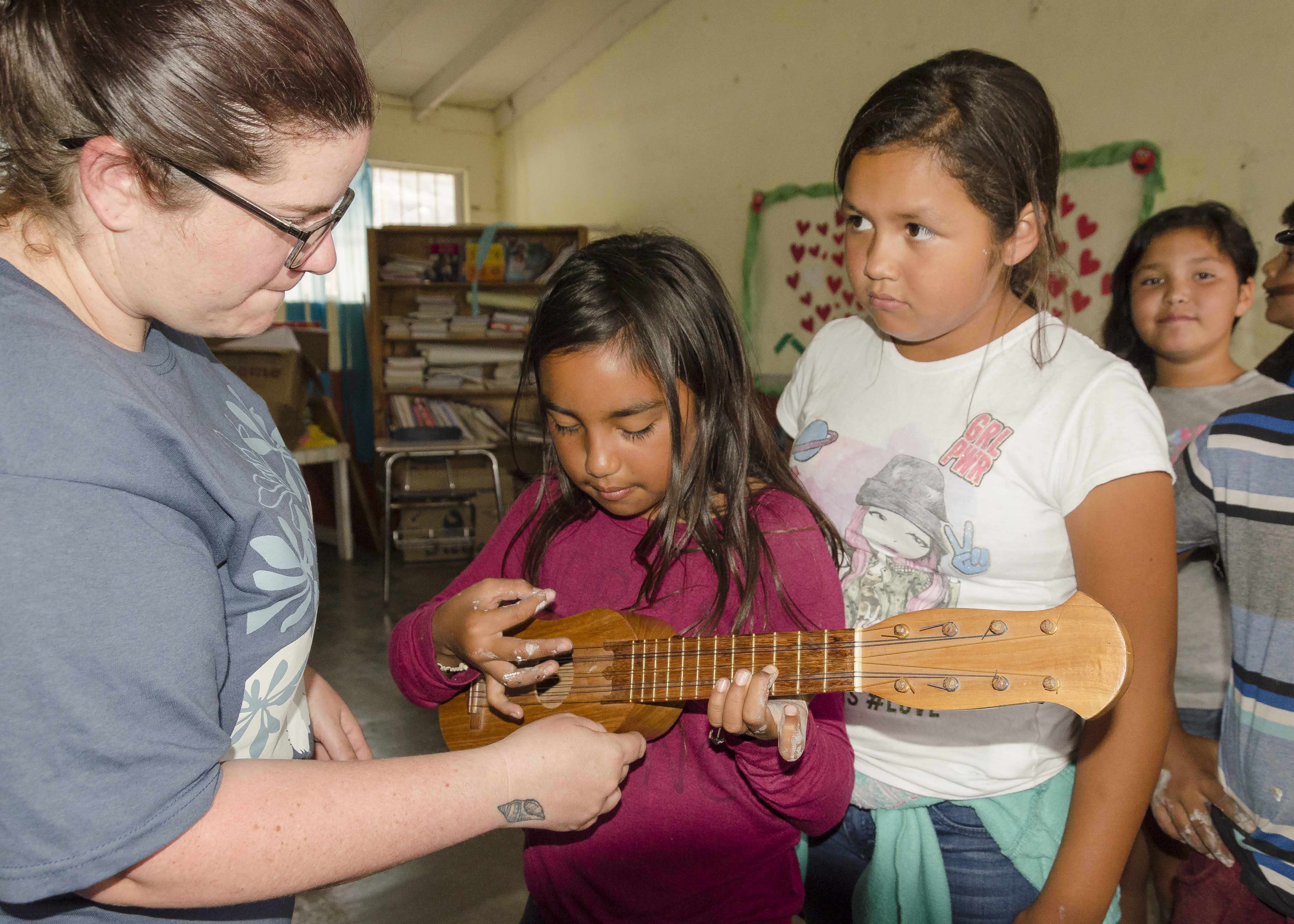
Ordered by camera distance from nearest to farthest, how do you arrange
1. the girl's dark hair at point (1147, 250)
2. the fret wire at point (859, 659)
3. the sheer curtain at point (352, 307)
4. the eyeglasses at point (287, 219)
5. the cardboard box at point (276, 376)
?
the eyeglasses at point (287, 219), the fret wire at point (859, 659), the girl's dark hair at point (1147, 250), the cardboard box at point (276, 376), the sheer curtain at point (352, 307)

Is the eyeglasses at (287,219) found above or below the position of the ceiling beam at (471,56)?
below

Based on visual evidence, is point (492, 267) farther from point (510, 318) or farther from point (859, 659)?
point (859, 659)

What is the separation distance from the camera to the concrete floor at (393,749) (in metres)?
2.57

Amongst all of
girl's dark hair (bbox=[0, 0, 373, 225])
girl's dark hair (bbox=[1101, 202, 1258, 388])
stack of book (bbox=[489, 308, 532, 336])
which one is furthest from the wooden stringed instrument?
stack of book (bbox=[489, 308, 532, 336])

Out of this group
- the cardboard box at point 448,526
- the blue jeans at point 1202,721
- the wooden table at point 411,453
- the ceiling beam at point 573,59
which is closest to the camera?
the blue jeans at point 1202,721

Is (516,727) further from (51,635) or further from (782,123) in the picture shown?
(782,123)

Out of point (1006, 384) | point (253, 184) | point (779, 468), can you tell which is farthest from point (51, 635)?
point (1006, 384)

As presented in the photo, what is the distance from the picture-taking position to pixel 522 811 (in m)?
0.88

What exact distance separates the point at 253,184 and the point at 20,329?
8.7 inches

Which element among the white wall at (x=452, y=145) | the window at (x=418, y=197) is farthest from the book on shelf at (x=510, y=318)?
the window at (x=418, y=197)

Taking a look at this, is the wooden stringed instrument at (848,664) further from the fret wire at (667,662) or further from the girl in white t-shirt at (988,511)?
the girl in white t-shirt at (988,511)

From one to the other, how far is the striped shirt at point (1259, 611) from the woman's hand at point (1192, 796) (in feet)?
0.16

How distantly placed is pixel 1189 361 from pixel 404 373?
16.5 feet

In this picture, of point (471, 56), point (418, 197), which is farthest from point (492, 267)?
point (418, 197)
